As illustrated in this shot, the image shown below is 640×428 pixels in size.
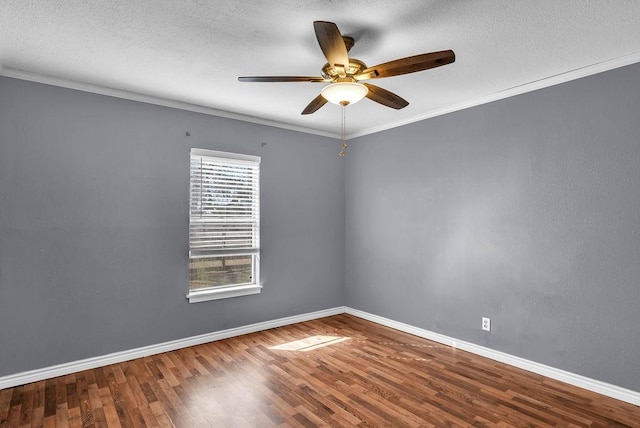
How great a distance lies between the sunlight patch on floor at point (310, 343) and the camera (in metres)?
3.65

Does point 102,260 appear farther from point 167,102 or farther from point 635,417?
point 635,417

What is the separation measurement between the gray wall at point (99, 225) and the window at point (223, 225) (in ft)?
0.35

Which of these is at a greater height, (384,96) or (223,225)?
(384,96)

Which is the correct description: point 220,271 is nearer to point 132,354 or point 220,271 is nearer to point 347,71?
point 132,354

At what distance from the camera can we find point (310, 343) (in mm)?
3797

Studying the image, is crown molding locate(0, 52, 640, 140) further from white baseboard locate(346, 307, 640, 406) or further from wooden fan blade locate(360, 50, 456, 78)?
white baseboard locate(346, 307, 640, 406)

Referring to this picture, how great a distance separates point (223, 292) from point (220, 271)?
0.25 m

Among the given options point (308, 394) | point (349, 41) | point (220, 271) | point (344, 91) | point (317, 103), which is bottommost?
point (308, 394)

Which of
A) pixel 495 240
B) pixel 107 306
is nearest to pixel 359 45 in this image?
pixel 495 240

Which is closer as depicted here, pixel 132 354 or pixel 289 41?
pixel 289 41

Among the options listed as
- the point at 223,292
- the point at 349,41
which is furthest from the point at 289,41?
the point at 223,292

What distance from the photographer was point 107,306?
3256mm

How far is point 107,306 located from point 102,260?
17.2 inches

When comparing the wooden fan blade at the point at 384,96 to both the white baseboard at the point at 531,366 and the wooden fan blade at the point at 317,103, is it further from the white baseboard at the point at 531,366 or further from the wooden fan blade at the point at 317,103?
the white baseboard at the point at 531,366
